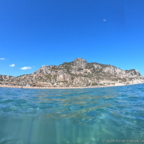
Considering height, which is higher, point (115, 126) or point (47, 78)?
point (47, 78)

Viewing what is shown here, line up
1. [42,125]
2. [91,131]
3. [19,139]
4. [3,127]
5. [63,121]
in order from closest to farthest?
[19,139] → [91,131] → [3,127] → [42,125] → [63,121]

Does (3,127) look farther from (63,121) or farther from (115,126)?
(115,126)

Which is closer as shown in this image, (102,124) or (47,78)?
(102,124)

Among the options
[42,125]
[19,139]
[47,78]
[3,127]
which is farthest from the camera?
[47,78]

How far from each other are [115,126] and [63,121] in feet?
10.5

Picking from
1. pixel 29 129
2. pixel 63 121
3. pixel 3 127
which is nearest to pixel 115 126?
pixel 63 121

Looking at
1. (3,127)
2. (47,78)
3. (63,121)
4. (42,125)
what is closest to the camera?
(3,127)

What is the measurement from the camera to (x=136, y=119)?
7.56 meters

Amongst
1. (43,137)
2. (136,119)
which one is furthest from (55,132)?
(136,119)

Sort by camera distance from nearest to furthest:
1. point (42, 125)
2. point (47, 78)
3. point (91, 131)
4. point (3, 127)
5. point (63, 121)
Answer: point (91, 131)
point (3, 127)
point (42, 125)
point (63, 121)
point (47, 78)

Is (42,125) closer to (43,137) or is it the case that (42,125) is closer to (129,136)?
(43,137)

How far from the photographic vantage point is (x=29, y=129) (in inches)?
258

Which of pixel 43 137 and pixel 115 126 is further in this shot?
pixel 115 126

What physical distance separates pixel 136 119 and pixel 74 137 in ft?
15.2
